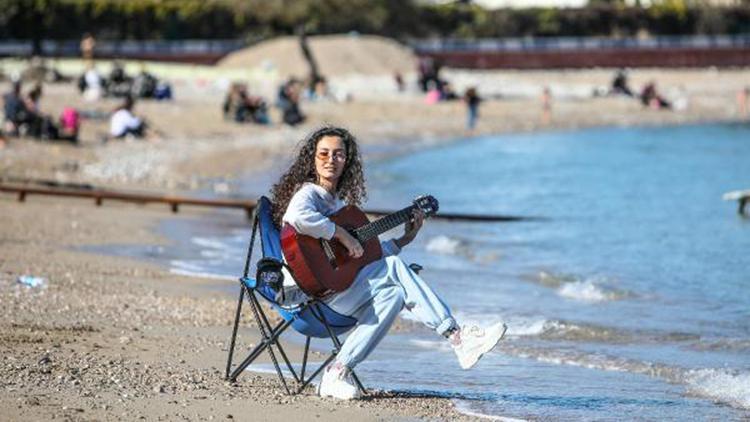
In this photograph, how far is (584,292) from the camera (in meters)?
14.5

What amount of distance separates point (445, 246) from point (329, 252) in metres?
9.53

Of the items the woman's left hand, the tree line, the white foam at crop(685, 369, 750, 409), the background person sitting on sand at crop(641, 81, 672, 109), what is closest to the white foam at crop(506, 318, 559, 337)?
the white foam at crop(685, 369, 750, 409)

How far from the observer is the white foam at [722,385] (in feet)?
29.6

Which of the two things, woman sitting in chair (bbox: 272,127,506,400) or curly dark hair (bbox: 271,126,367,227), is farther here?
curly dark hair (bbox: 271,126,367,227)

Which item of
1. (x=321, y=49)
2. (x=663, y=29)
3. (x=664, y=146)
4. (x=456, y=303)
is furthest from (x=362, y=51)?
(x=456, y=303)

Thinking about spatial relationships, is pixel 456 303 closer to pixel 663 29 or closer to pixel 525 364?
pixel 525 364

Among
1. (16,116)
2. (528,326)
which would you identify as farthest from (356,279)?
(16,116)

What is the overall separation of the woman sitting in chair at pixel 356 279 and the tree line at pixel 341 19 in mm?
48654

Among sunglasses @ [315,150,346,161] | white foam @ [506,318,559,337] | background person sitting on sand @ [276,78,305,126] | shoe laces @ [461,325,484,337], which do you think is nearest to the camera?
shoe laces @ [461,325,484,337]

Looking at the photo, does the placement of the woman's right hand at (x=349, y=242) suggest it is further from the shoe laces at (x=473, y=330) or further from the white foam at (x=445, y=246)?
the white foam at (x=445, y=246)

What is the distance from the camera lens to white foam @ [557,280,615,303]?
14.2 meters

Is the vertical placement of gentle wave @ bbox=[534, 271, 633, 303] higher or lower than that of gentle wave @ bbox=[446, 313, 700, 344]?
lower

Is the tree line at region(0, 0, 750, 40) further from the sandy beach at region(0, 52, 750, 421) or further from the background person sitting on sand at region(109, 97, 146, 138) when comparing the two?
the background person sitting on sand at region(109, 97, 146, 138)

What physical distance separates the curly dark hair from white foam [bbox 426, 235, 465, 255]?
8888 mm
